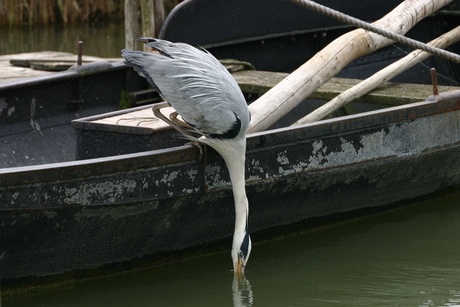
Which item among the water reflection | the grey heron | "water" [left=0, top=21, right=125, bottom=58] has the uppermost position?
the grey heron

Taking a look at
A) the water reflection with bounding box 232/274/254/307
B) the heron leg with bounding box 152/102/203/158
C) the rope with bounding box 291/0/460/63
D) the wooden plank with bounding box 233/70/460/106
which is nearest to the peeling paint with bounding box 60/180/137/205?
the heron leg with bounding box 152/102/203/158

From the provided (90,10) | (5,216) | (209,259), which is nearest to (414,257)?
(209,259)

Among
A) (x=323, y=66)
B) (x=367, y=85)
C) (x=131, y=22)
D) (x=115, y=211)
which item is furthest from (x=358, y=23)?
(x=131, y=22)

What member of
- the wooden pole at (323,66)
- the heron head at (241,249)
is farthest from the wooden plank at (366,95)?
the heron head at (241,249)

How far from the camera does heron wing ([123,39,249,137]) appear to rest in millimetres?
4383

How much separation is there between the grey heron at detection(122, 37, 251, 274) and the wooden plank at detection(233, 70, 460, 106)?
2.04 metres

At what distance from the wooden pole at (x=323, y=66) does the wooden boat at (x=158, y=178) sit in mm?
354

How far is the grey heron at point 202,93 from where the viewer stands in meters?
4.39

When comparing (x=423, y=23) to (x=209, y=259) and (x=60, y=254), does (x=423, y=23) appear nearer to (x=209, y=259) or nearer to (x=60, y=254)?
(x=209, y=259)

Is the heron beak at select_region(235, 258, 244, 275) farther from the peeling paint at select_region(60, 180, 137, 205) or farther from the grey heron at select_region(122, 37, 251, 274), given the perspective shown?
the peeling paint at select_region(60, 180, 137, 205)

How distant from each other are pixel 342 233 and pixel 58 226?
212 cm

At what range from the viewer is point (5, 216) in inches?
166

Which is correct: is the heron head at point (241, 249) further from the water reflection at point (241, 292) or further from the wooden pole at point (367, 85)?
the wooden pole at point (367, 85)

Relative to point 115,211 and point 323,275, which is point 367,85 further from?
point 115,211
